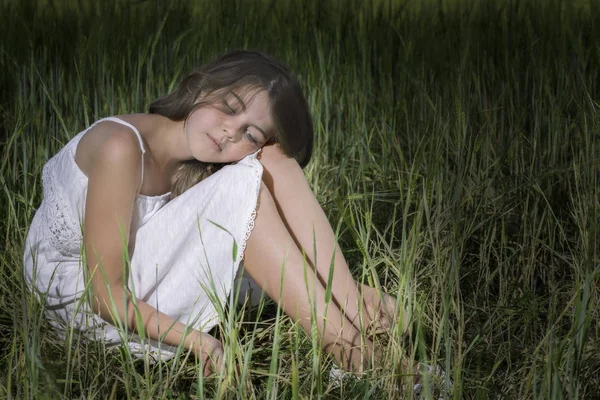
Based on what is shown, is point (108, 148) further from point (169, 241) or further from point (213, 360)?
point (213, 360)

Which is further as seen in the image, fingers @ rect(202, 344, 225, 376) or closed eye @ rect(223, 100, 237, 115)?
closed eye @ rect(223, 100, 237, 115)

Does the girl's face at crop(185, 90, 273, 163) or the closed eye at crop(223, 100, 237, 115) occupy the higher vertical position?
the closed eye at crop(223, 100, 237, 115)

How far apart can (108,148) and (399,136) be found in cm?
107

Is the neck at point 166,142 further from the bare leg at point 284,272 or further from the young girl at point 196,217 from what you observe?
the bare leg at point 284,272

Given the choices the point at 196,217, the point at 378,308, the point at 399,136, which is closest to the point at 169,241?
the point at 196,217

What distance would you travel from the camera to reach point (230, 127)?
173 cm

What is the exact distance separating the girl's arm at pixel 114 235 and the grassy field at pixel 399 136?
0.07 meters

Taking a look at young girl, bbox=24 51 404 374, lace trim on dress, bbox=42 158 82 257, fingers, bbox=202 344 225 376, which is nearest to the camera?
fingers, bbox=202 344 225 376

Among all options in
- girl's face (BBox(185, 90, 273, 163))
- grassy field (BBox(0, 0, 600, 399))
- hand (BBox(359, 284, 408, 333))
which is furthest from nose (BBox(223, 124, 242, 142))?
hand (BBox(359, 284, 408, 333))

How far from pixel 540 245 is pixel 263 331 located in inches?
27.8

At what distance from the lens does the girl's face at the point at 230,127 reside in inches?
68.5

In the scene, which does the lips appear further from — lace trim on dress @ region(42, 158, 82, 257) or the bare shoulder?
lace trim on dress @ region(42, 158, 82, 257)

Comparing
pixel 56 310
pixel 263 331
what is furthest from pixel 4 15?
pixel 263 331

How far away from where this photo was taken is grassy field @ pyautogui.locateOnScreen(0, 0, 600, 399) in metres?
1.60
